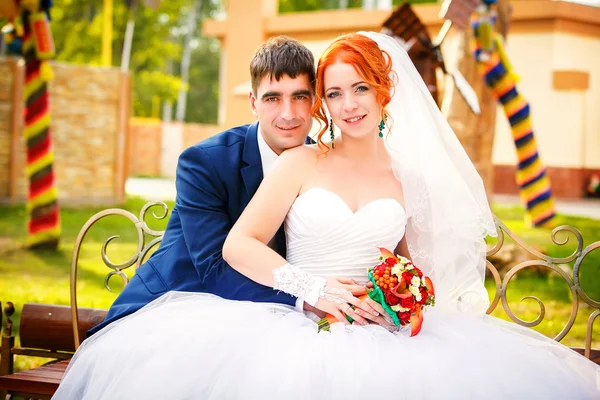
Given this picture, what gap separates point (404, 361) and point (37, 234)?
8473mm

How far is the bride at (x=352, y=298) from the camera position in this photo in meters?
2.47

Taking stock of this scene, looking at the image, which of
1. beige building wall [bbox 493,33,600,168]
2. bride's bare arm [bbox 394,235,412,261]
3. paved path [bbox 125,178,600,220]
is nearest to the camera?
bride's bare arm [bbox 394,235,412,261]

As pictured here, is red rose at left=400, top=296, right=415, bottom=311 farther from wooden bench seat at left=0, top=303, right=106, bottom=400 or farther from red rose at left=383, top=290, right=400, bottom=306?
wooden bench seat at left=0, top=303, right=106, bottom=400

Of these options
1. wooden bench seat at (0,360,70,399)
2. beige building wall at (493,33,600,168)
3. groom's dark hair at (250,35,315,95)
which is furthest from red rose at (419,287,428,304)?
beige building wall at (493,33,600,168)

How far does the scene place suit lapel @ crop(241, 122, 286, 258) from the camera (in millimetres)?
3223

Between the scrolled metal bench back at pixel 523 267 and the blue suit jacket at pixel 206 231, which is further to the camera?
the scrolled metal bench back at pixel 523 267

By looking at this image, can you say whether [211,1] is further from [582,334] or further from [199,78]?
[582,334]

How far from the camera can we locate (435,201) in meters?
3.22

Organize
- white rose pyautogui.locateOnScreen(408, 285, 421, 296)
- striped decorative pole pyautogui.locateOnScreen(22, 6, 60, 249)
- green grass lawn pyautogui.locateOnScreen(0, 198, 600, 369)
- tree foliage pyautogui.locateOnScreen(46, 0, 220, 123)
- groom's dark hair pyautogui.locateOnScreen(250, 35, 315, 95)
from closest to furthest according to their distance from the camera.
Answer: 1. white rose pyautogui.locateOnScreen(408, 285, 421, 296)
2. groom's dark hair pyautogui.locateOnScreen(250, 35, 315, 95)
3. green grass lawn pyautogui.locateOnScreen(0, 198, 600, 369)
4. striped decorative pole pyautogui.locateOnScreen(22, 6, 60, 249)
5. tree foliage pyautogui.locateOnScreen(46, 0, 220, 123)

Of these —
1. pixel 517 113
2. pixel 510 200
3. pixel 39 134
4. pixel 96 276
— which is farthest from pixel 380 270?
pixel 510 200

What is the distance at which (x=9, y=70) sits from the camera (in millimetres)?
13891

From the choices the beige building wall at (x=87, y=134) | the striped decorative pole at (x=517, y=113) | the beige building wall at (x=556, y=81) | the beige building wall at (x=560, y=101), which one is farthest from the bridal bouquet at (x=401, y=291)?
the beige building wall at (x=560, y=101)

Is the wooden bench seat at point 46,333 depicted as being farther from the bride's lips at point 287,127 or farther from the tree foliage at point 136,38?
the tree foliage at point 136,38

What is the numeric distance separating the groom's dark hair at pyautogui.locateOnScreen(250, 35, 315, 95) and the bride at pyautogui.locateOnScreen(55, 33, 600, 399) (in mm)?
163
